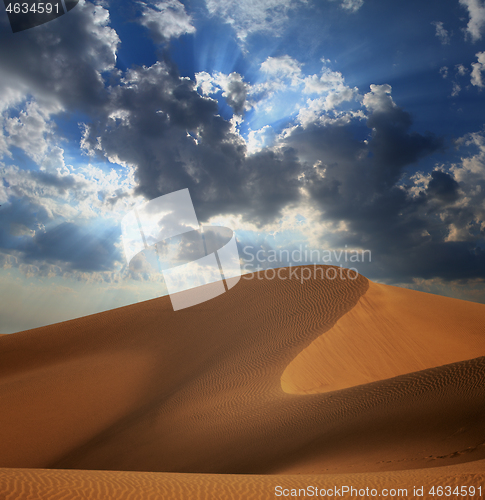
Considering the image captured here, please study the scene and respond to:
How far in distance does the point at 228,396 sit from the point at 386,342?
1004 cm

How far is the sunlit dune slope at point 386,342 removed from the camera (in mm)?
14656

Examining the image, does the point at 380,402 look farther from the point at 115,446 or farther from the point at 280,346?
the point at 115,446

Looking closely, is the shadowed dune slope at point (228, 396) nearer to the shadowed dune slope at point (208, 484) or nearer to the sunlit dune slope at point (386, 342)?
the sunlit dune slope at point (386, 342)

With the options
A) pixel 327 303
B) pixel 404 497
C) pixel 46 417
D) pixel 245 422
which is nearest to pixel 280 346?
pixel 327 303

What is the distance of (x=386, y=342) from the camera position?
1788 centimetres

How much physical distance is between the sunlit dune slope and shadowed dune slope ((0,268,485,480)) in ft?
0.62

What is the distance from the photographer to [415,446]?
6750 mm

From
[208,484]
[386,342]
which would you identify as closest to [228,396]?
[208,484]

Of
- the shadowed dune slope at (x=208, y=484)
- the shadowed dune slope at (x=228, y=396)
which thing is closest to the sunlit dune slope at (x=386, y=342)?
the shadowed dune slope at (x=228, y=396)

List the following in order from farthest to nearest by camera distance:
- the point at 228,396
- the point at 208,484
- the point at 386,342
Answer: the point at 386,342
the point at 228,396
the point at 208,484

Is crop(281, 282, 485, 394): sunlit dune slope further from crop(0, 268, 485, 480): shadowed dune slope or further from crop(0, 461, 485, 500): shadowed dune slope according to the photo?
crop(0, 461, 485, 500): shadowed dune slope

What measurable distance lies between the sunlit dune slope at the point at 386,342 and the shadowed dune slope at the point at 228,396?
0.62ft

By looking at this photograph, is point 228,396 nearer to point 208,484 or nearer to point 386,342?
point 208,484

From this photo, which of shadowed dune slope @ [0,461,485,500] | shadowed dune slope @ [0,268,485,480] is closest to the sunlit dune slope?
shadowed dune slope @ [0,268,485,480]
